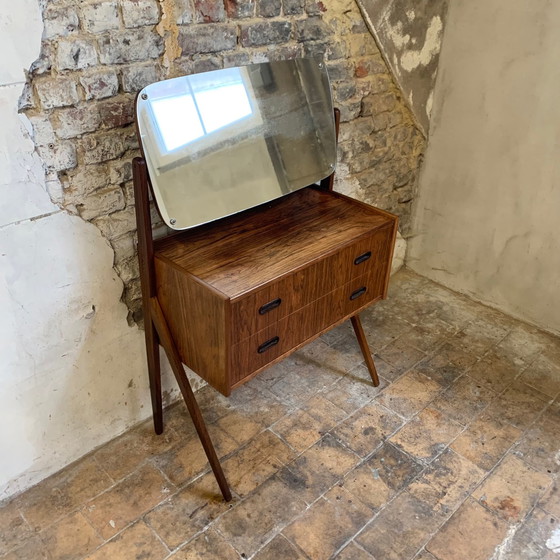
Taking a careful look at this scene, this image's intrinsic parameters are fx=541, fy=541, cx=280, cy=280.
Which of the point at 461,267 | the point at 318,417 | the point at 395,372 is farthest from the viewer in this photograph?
the point at 461,267

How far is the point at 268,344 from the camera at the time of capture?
1651 millimetres

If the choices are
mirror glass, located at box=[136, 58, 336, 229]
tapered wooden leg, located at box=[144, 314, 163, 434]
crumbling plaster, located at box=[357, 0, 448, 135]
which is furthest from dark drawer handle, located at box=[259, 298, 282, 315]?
crumbling plaster, located at box=[357, 0, 448, 135]

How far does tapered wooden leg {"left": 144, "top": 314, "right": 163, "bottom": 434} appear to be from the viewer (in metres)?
1.80

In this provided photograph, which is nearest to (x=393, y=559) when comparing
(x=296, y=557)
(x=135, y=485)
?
(x=296, y=557)

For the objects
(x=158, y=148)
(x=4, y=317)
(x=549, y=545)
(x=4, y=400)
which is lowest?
(x=549, y=545)

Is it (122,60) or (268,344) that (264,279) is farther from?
(122,60)

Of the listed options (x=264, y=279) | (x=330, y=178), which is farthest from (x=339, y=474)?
(x=330, y=178)

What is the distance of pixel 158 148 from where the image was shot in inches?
59.9

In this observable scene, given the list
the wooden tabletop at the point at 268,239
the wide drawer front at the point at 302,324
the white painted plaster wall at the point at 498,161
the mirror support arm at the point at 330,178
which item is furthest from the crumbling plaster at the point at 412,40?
the wide drawer front at the point at 302,324

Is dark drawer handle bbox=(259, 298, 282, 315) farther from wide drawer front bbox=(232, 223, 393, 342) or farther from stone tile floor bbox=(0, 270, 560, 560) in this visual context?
stone tile floor bbox=(0, 270, 560, 560)

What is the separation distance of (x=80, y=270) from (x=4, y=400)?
0.46m

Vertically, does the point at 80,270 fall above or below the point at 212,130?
below

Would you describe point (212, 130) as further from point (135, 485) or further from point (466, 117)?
point (466, 117)

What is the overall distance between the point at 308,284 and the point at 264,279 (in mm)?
198
